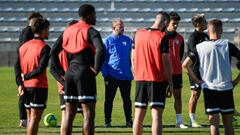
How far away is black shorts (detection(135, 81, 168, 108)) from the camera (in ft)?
38.9

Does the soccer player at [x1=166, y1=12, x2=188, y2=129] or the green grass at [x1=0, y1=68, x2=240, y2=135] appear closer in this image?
the green grass at [x1=0, y1=68, x2=240, y2=135]

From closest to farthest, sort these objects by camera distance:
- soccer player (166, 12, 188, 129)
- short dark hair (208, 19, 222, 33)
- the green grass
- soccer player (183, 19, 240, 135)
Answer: short dark hair (208, 19, 222, 33), soccer player (183, 19, 240, 135), the green grass, soccer player (166, 12, 188, 129)

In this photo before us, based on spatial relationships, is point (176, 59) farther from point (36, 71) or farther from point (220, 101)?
point (36, 71)

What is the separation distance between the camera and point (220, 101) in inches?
433

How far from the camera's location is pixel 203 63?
36.2ft

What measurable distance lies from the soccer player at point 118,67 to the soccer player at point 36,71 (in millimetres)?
4334

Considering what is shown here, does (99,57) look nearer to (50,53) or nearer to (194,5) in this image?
(50,53)

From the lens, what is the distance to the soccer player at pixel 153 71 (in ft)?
38.8

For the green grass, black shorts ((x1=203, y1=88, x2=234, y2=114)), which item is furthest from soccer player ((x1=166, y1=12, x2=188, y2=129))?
black shorts ((x1=203, y1=88, x2=234, y2=114))

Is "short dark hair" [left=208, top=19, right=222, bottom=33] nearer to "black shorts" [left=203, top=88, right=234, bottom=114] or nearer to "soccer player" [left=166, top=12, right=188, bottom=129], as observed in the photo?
"black shorts" [left=203, top=88, right=234, bottom=114]

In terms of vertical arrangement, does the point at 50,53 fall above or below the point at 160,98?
above

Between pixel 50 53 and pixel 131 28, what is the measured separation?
→ 2368 centimetres

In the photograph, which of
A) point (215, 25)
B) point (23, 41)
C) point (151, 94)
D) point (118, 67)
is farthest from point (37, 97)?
point (118, 67)

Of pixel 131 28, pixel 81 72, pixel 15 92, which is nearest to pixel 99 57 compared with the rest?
pixel 81 72
